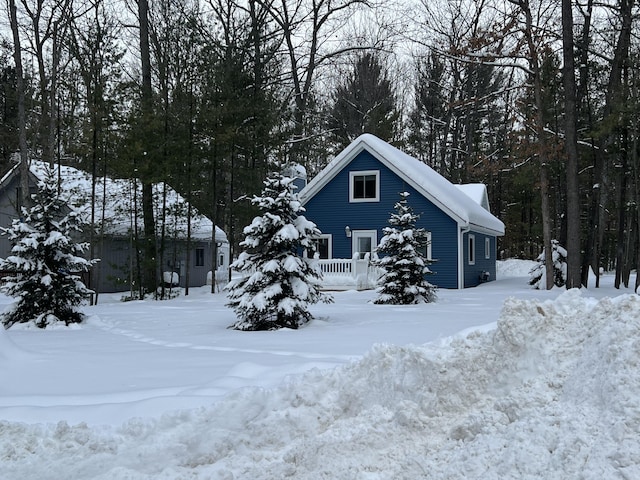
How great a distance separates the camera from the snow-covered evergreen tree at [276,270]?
9703 mm

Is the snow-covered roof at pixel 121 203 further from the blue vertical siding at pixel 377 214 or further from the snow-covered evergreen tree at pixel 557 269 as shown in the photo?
the snow-covered evergreen tree at pixel 557 269

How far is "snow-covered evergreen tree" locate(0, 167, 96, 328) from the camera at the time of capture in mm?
10836

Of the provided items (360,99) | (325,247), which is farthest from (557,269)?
(360,99)

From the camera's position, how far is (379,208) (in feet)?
70.1

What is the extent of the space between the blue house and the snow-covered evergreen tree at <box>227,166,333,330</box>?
33.9ft

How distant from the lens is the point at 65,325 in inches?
427

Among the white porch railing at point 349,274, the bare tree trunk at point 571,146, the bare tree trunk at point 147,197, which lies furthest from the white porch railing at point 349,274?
the bare tree trunk at point 571,146

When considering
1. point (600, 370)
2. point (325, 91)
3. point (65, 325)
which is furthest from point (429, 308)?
point (325, 91)

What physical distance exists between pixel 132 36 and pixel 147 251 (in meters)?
10.9

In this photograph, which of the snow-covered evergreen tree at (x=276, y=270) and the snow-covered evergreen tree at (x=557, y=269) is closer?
the snow-covered evergreen tree at (x=276, y=270)

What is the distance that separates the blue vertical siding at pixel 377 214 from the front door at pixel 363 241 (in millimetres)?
170

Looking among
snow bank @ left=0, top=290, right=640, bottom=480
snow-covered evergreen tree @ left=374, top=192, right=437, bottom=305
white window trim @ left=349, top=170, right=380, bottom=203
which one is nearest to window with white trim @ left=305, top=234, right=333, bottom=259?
white window trim @ left=349, top=170, right=380, bottom=203

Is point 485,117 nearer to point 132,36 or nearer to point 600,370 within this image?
point 132,36

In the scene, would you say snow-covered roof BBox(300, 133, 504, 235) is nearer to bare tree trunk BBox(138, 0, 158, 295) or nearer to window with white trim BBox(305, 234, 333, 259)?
window with white trim BBox(305, 234, 333, 259)
